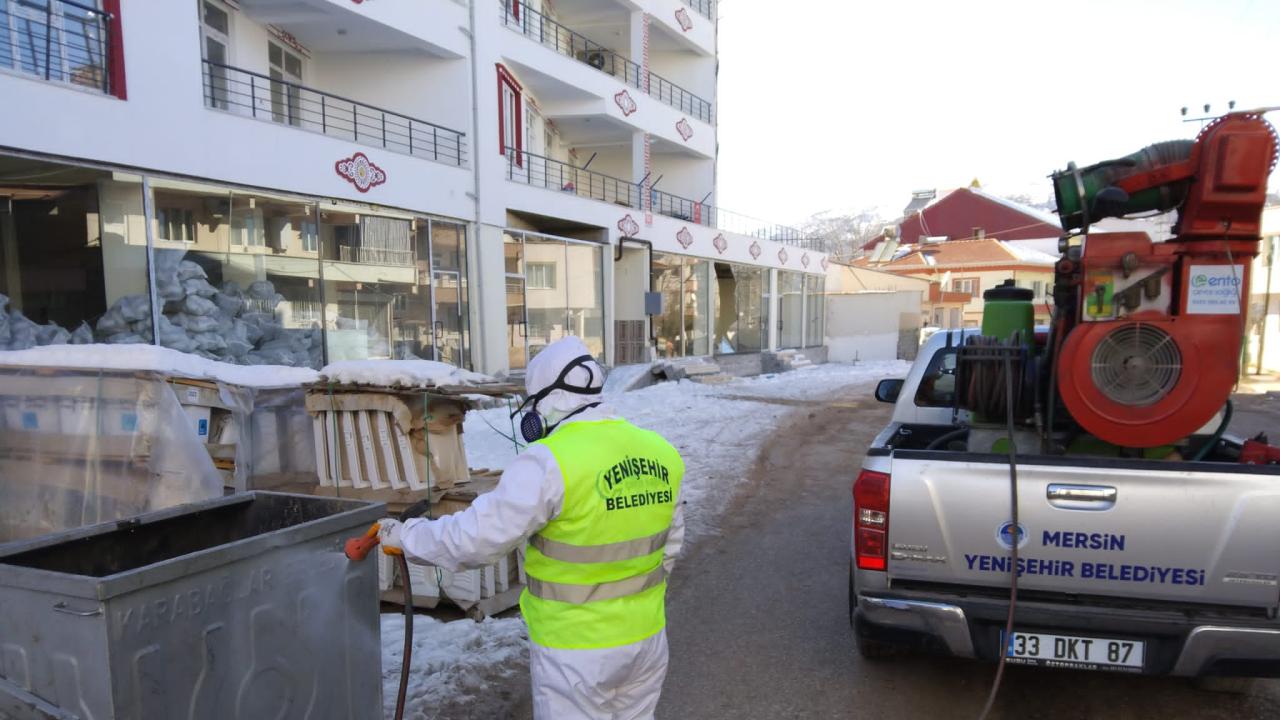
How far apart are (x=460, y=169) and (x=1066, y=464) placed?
12478 millimetres

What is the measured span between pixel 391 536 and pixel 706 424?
10.6m

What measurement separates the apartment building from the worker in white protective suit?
8295 mm

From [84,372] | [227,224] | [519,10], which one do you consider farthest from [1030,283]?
[84,372]

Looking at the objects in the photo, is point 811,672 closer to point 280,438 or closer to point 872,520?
point 872,520

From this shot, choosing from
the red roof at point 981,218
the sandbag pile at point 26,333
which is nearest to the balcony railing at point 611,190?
the sandbag pile at point 26,333

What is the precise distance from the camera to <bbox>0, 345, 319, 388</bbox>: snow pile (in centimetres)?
487

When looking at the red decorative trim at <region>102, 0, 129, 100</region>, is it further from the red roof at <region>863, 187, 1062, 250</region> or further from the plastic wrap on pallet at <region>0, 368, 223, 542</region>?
the red roof at <region>863, 187, 1062, 250</region>

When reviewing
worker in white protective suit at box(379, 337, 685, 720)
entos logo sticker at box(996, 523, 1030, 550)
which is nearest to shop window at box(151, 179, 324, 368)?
worker in white protective suit at box(379, 337, 685, 720)

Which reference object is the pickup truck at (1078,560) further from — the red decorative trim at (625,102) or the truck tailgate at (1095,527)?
the red decorative trim at (625,102)

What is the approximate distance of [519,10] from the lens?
16469 mm

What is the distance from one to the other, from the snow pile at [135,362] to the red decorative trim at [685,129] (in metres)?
19.7

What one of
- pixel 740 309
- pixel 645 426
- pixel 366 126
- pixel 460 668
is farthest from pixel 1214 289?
pixel 740 309

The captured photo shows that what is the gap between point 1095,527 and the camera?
305 cm

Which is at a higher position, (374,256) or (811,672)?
(374,256)
